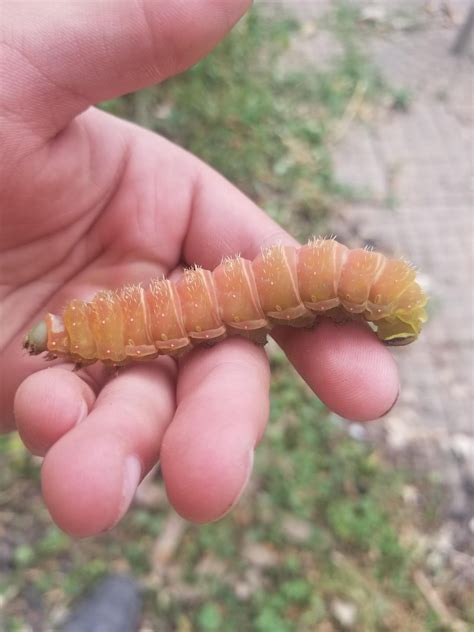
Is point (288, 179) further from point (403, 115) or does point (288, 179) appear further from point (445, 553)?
point (445, 553)

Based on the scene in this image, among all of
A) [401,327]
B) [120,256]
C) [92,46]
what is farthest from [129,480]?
[92,46]

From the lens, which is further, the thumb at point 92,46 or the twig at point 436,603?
the twig at point 436,603

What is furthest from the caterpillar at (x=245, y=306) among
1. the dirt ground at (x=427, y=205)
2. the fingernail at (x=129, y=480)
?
the dirt ground at (x=427, y=205)

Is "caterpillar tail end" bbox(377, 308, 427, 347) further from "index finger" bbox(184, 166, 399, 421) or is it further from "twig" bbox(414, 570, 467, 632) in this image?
"twig" bbox(414, 570, 467, 632)

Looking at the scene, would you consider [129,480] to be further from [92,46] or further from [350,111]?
[350,111]

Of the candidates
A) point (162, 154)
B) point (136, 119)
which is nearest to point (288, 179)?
point (136, 119)

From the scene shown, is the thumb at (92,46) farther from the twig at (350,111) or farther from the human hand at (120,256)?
the twig at (350,111)

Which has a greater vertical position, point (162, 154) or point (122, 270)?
point (162, 154)
